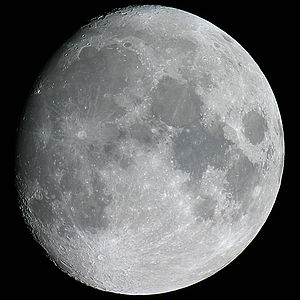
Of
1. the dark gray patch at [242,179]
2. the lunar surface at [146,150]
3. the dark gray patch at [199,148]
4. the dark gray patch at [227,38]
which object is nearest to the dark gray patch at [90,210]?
the lunar surface at [146,150]

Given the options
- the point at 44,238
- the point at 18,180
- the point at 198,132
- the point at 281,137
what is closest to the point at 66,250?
the point at 44,238

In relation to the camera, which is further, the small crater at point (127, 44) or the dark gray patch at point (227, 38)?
the dark gray patch at point (227, 38)

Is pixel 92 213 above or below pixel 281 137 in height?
below

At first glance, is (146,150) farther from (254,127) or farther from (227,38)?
(227,38)

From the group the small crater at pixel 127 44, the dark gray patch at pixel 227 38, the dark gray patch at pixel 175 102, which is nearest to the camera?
the dark gray patch at pixel 175 102

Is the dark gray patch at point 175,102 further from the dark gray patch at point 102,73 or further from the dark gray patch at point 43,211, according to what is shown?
the dark gray patch at point 43,211

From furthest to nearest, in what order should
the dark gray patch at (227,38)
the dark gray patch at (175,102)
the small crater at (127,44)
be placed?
the dark gray patch at (227,38)
the small crater at (127,44)
the dark gray patch at (175,102)

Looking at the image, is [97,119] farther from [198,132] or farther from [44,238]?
[44,238]
